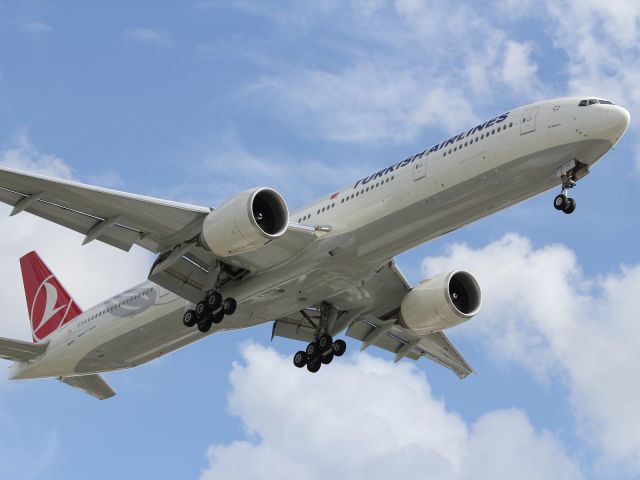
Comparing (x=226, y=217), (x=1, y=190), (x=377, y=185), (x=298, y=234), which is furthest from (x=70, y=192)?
(x=377, y=185)

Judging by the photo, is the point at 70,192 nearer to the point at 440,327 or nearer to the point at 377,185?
the point at 377,185

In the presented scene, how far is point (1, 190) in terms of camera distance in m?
31.1

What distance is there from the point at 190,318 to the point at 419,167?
8.47 metres

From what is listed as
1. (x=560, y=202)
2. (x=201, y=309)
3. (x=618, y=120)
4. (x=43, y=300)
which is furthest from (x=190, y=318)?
(x=618, y=120)

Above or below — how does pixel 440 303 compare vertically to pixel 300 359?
above

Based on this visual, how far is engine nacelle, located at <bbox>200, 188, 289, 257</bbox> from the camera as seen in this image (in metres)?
30.5

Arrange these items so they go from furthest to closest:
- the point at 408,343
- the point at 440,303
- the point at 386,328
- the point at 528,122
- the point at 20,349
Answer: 1. the point at 408,343
2. the point at 20,349
3. the point at 386,328
4. the point at 440,303
5. the point at 528,122

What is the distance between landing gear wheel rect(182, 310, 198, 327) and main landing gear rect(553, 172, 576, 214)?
443 inches

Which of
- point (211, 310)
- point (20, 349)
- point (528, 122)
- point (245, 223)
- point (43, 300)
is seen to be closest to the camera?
point (528, 122)

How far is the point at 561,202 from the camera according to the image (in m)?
30.2

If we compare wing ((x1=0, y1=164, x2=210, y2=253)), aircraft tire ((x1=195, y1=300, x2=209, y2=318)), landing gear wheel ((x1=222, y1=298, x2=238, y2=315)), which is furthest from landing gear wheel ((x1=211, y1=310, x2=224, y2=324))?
wing ((x1=0, y1=164, x2=210, y2=253))

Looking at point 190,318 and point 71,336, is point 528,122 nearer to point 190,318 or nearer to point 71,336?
point 190,318

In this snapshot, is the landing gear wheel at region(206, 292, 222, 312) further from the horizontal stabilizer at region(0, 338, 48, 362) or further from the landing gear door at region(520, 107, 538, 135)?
the landing gear door at region(520, 107, 538, 135)

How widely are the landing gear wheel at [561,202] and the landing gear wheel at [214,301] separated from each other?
33.5 ft
